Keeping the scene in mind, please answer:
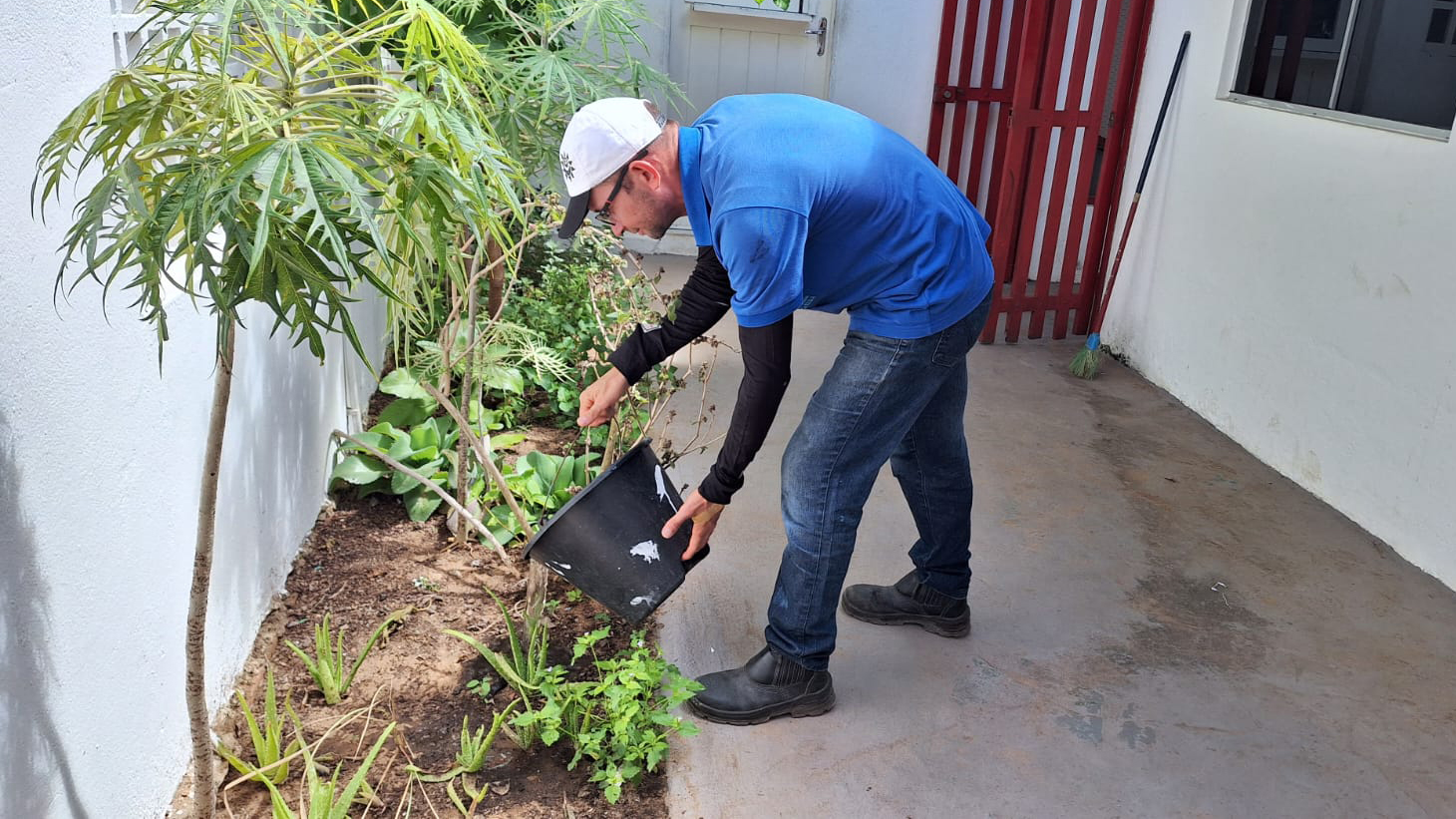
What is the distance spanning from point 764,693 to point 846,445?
66 centimetres

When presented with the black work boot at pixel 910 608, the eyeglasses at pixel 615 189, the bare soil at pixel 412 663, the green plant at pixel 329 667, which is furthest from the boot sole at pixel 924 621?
the eyeglasses at pixel 615 189

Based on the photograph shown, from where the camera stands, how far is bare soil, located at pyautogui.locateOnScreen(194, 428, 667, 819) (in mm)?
2264

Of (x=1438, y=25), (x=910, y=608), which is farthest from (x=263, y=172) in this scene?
(x=1438, y=25)

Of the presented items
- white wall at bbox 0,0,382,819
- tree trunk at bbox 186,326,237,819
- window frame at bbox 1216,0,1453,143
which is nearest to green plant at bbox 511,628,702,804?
tree trunk at bbox 186,326,237,819

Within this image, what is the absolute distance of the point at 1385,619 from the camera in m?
3.20

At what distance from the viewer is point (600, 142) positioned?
1994mm

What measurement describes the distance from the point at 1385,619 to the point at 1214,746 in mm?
1010

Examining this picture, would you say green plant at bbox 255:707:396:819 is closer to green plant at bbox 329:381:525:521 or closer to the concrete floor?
the concrete floor

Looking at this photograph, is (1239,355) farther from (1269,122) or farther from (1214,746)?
(1214,746)

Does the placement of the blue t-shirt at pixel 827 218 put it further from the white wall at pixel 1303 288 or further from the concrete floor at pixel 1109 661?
the white wall at pixel 1303 288

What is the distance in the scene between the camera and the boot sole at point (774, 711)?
2.57 m

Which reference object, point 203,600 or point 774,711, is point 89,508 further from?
point 774,711

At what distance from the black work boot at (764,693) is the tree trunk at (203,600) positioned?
1.07 metres

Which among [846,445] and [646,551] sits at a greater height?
[846,445]
